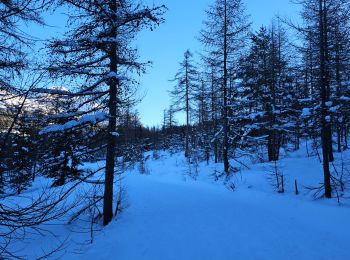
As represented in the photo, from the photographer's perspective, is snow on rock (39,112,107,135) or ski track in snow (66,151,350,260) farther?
snow on rock (39,112,107,135)

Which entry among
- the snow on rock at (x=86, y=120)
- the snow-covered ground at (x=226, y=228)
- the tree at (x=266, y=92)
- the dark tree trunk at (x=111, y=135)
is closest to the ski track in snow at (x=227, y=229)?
the snow-covered ground at (x=226, y=228)

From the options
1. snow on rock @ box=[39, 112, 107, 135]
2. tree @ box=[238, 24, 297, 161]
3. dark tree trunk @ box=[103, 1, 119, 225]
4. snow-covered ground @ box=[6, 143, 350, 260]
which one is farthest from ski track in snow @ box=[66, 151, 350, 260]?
tree @ box=[238, 24, 297, 161]

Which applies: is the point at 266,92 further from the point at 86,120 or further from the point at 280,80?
the point at 86,120

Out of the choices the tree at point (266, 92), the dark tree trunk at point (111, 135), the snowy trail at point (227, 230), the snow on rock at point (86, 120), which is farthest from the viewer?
the tree at point (266, 92)

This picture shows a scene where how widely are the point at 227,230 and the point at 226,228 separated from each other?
0.62 feet

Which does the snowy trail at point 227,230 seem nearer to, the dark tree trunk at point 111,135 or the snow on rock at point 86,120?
the dark tree trunk at point 111,135

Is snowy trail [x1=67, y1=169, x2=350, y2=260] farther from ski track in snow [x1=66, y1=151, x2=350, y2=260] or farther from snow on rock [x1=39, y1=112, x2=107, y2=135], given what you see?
snow on rock [x1=39, y1=112, x2=107, y2=135]

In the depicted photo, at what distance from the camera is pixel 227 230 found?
30.3 ft

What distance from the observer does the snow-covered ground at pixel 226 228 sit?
306 inches

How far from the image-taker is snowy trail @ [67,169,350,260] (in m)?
7.71

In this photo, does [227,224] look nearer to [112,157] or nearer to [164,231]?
[164,231]

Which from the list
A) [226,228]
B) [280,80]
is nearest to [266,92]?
[280,80]

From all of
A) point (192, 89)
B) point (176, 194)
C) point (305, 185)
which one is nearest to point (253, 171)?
point (305, 185)

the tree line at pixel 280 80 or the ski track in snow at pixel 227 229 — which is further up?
the tree line at pixel 280 80
